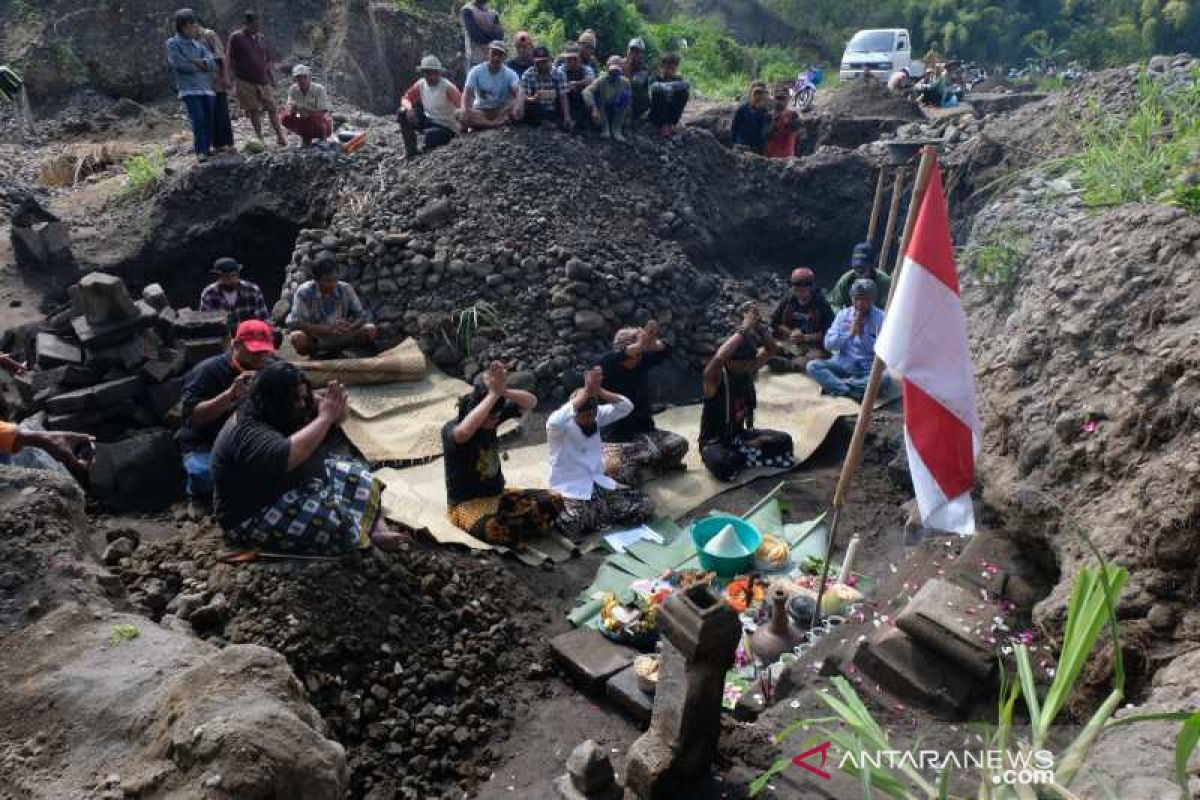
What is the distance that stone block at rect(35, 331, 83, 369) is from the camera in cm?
626

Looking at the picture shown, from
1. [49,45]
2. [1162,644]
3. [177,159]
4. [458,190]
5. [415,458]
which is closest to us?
[1162,644]

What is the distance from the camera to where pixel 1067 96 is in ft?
33.9

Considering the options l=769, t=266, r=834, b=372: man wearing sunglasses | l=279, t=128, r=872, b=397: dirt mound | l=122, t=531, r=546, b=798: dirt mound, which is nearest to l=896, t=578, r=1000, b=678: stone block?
l=122, t=531, r=546, b=798: dirt mound

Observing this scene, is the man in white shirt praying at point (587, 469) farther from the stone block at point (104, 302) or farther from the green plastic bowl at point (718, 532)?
the stone block at point (104, 302)

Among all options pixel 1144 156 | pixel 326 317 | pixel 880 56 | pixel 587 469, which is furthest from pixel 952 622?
pixel 880 56

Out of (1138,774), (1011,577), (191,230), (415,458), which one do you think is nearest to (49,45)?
(191,230)

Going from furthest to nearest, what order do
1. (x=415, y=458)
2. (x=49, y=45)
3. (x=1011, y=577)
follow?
(x=49, y=45)
(x=415, y=458)
(x=1011, y=577)

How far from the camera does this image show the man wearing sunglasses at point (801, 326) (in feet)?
26.9

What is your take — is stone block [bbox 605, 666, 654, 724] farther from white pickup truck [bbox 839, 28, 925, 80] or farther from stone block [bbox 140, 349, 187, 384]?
white pickup truck [bbox 839, 28, 925, 80]

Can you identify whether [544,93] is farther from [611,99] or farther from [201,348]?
[201,348]

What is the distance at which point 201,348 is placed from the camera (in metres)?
6.47

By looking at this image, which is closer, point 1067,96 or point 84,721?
point 84,721

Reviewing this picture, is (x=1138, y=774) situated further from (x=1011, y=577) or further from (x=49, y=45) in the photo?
(x=49, y=45)

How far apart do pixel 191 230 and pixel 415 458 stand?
5.02m
